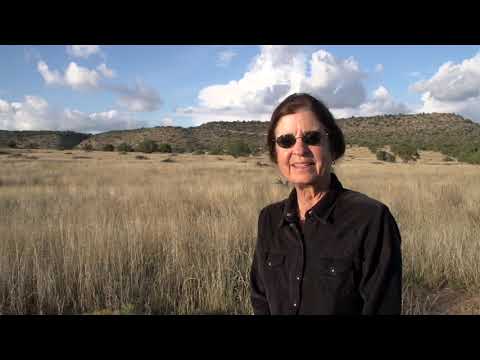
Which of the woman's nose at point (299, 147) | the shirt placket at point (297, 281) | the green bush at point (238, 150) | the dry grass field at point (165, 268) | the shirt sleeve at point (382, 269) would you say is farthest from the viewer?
the green bush at point (238, 150)

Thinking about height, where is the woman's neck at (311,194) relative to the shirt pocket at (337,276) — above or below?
above

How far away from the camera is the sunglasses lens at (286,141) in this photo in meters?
1.88

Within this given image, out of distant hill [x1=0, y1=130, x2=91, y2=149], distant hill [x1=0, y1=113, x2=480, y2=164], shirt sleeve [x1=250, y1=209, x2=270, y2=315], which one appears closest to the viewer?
shirt sleeve [x1=250, y1=209, x2=270, y2=315]

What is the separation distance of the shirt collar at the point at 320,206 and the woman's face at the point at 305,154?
0.07 metres

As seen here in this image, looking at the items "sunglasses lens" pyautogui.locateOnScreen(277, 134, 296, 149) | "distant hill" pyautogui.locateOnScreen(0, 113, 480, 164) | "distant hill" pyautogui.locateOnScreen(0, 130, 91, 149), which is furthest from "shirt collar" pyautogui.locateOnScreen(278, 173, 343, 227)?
"distant hill" pyautogui.locateOnScreen(0, 130, 91, 149)

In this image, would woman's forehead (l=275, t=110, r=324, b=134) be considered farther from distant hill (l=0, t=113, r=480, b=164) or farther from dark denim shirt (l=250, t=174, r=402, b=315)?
distant hill (l=0, t=113, r=480, b=164)

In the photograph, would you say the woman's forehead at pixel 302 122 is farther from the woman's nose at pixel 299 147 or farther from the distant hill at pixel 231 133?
the distant hill at pixel 231 133

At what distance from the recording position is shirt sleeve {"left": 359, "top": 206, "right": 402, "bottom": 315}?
5.12 feet

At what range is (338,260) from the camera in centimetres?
162

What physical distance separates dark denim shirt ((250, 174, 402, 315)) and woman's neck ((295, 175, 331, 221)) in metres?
0.05

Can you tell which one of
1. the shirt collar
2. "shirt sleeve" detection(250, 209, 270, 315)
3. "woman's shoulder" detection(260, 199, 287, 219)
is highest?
the shirt collar

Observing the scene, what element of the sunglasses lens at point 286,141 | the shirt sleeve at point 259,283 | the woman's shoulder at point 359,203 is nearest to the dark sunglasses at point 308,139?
the sunglasses lens at point 286,141

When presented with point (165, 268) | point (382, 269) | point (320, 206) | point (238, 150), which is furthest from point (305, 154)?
point (238, 150)
